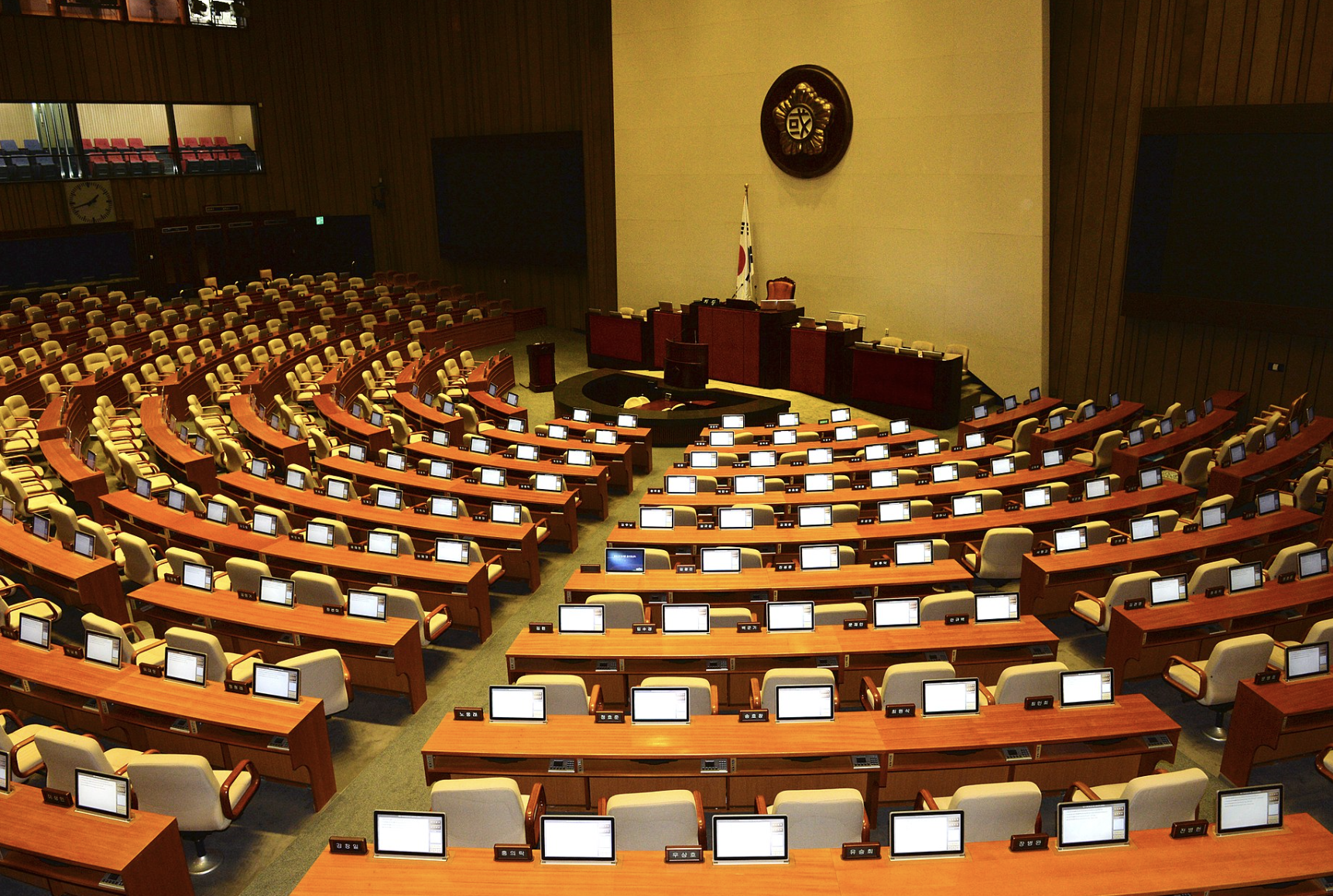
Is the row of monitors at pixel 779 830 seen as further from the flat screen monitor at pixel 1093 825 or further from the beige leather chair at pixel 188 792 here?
the beige leather chair at pixel 188 792

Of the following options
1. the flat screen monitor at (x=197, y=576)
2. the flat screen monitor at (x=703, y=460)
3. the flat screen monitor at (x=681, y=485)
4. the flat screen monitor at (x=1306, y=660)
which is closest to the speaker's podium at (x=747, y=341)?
the flat screen monitor at (x=703, y=460)

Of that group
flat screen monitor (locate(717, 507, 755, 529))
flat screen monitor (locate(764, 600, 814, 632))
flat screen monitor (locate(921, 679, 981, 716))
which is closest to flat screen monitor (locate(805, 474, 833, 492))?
flat screen monitor (locate(717, 507, 755, 529))

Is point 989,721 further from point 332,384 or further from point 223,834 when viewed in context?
point 332,384

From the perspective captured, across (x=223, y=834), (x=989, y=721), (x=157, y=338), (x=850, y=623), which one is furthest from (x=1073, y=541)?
(x=157, y=338)

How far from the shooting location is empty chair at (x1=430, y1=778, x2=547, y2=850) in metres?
5.41

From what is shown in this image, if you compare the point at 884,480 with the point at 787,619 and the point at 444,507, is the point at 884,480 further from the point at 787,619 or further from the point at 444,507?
the point at 444,507

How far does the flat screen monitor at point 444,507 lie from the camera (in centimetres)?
1059

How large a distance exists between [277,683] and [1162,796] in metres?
5.76

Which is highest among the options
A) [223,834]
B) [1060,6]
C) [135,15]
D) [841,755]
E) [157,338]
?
[135,15]

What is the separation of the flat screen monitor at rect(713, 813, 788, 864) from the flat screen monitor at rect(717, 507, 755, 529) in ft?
17.1

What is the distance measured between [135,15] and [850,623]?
27.4 metres

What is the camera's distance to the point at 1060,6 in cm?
1630

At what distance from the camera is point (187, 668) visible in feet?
22.9

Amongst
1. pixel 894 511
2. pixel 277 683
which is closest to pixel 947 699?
pixel 894 511
